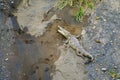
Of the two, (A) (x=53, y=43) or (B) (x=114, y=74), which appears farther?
(A) (x=53, y=43)

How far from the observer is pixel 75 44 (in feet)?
41.9

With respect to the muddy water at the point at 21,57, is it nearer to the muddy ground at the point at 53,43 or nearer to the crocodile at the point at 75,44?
the muddy ground at the point at 53,43

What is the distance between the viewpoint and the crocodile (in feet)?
40.2

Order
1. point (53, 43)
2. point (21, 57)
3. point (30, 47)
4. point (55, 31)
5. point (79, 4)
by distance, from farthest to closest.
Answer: point (79, 4) < point (55, 31) < point (53, 43) < point (30, 47) < point (21, 57)

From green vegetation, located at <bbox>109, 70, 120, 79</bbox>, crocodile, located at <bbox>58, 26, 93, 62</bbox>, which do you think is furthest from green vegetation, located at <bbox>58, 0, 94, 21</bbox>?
green vegetation, located at <bbox>109, 70, 120, 79</bbox>

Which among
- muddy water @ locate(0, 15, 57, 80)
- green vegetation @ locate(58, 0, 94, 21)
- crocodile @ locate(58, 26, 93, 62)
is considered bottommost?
muddy water @ locate(0, 15, 57, 80)

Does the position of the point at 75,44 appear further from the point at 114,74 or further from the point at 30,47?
the point at 114,74

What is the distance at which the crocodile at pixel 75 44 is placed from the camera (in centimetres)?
1225

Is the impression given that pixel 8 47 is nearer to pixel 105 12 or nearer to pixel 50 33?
pixel 50 33

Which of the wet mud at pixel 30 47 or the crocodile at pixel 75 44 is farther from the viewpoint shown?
the crocodile at pixel 75 44

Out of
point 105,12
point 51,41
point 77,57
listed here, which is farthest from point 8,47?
point 105,12

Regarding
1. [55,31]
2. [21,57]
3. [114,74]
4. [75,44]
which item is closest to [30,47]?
[21,57]

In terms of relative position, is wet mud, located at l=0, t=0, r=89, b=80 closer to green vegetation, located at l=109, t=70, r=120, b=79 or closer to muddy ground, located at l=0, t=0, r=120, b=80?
muddy ground, located at l=0, t=0, r=120, b=80

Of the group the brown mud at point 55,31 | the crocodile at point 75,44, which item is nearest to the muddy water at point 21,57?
the brown mud at point 55,31
